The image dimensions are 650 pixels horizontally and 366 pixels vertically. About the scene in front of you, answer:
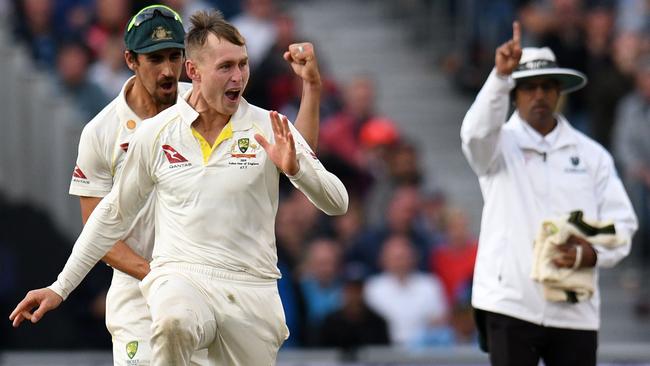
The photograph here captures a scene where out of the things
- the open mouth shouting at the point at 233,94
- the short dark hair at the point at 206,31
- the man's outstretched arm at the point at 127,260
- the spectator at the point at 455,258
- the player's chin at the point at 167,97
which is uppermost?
the short dark hair at the point at 206,31

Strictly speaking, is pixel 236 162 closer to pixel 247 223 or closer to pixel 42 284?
pixel 247 223

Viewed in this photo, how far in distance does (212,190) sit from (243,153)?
22 cm

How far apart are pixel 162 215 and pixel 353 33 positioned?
11.1m

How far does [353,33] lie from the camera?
1786cm

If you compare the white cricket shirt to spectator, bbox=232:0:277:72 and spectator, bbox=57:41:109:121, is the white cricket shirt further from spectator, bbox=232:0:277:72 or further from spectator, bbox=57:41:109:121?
spectator, bbox=232:0:277:72

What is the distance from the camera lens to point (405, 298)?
43.9ft

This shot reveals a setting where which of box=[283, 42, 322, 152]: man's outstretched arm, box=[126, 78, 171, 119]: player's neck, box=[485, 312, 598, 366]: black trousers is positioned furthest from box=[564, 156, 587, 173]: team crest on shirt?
box=[126, 78, 171, 119]: player's neck

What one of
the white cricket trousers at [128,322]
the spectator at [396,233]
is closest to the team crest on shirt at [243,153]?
the white cricket trousers at [128,322]

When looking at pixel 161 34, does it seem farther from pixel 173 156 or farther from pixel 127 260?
pixel 127 260

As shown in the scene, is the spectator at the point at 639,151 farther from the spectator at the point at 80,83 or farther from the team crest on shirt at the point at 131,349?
the team crest on shirt at the point at 131,349

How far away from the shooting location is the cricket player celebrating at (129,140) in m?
7.34

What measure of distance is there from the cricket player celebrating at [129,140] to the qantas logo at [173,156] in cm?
46

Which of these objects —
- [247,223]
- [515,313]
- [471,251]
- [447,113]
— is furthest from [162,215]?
[447,113]

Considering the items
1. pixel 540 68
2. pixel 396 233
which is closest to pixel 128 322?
pixel 540 68
